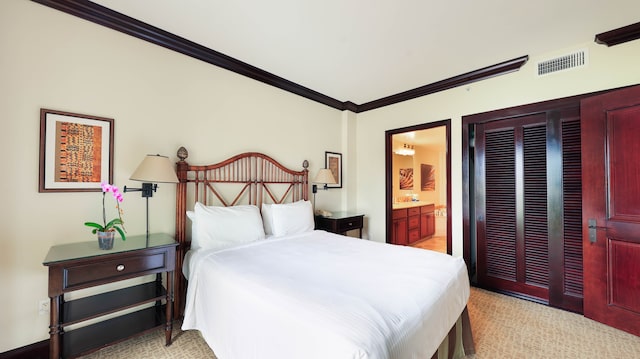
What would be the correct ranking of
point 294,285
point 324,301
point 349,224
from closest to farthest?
1. point 324,301
2. point 294,285
3. point 349,224

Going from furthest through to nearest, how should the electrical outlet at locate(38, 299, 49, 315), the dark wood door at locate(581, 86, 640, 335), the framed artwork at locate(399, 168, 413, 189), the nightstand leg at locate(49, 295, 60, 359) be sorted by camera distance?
the framed artwork at locate(399, 168, 413, 189) < the dark wood door at locate(581, 86, 640, 335) < the electrical outlet at locate(38, 299, 49, 315) < the nightstand leg at locate(49, 295, 60, 359)

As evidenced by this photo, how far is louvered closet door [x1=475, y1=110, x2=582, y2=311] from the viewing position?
2.63m

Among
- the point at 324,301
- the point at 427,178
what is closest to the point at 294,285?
the point at 324,301

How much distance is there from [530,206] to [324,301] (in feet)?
9.36

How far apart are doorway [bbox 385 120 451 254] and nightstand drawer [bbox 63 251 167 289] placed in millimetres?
3284

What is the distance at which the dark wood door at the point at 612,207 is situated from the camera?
7.23 ft

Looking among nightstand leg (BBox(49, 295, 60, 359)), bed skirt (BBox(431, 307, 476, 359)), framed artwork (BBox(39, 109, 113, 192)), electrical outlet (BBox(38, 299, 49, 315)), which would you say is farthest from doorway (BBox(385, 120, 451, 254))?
electrical outlet (BBox(38, 299, 49, 315))

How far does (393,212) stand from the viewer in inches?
177

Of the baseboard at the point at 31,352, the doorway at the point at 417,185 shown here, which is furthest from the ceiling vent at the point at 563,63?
the baseboard at the point at 31,352

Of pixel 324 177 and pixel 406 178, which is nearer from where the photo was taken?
pixel 324 177

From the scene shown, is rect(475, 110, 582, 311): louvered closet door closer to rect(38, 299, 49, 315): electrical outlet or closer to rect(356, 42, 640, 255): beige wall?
rect(356, 42, 640, 255): beige wall

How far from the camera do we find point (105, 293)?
6.90 feet

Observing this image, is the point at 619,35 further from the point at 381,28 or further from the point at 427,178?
the point at 427,178

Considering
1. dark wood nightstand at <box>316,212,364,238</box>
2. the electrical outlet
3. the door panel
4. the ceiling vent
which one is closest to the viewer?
the electrical outlet
